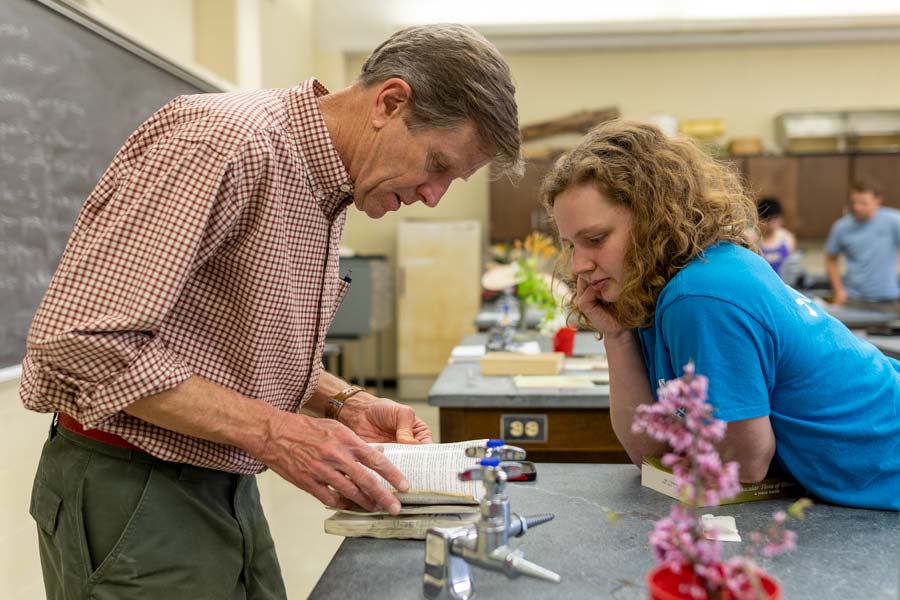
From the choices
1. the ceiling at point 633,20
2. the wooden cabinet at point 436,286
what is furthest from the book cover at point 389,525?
the ceiling at point 633,20

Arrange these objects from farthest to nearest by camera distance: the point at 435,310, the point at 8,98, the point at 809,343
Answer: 1. the point at 435,310
2. the point at 8,98
3. the point at 809,343

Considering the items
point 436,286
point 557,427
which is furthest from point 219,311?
point 436,286

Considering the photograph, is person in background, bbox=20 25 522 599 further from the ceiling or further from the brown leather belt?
the ceiling

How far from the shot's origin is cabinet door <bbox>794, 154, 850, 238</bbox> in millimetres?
6375

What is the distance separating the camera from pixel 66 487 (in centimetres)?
109

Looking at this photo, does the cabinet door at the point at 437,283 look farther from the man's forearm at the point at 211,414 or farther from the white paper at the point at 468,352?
the man's forearm at the point at 211,414

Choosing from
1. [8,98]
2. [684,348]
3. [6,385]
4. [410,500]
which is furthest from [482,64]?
[6,385]

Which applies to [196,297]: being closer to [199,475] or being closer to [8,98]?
[199,475]

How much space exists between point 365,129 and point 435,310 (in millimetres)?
5287

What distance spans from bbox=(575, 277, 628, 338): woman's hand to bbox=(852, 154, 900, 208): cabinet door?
581cm

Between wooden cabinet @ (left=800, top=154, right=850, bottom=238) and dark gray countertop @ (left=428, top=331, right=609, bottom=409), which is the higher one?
wooden cabinet @ (left=800, top=154, right=850, bottom=238)

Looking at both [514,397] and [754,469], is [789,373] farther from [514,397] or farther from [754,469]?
[514,397]

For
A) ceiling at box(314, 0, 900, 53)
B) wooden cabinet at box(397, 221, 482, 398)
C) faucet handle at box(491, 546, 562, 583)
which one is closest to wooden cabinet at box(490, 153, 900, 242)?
wooden cabinet at box(397, 221, 482, 398)

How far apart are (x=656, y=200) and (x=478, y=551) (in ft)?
2.23
